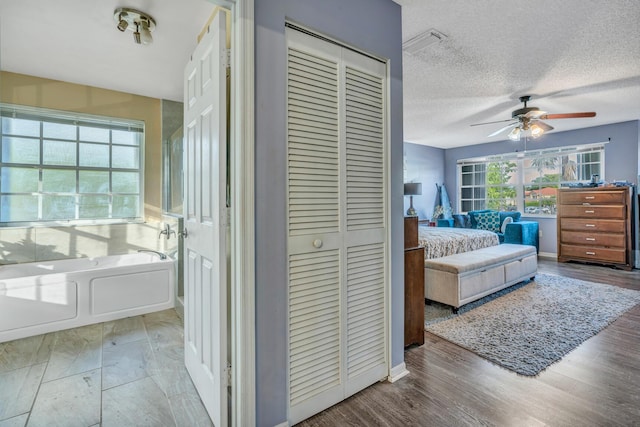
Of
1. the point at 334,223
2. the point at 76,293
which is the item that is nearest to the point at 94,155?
the point at 76,293

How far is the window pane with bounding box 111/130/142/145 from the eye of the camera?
369cm

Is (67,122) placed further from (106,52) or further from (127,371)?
(127,371)

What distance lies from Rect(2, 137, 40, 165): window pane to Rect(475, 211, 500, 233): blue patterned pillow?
22.4ft

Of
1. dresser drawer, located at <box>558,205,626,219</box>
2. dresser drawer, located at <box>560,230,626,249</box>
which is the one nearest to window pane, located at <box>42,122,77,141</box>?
dresser drawer, located at <box>558,205,626,219</box>

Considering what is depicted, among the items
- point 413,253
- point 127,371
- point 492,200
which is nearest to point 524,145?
point 492,200

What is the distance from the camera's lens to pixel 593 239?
498 cm

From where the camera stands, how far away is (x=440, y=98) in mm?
3893

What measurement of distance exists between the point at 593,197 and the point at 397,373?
5165 millimetres

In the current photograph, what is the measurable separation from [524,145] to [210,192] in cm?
670

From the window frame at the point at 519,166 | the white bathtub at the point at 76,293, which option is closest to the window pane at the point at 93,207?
the white bathtub at the point at 76,293

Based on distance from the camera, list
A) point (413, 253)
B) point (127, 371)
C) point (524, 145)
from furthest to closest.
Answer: point (524, 145) < point (413, 253) < point (127, 371)

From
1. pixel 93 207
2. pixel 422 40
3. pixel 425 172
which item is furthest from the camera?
pixel 425 172

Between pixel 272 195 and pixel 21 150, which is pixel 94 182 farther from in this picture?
pixel 272 195

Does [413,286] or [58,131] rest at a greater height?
[58,131]
